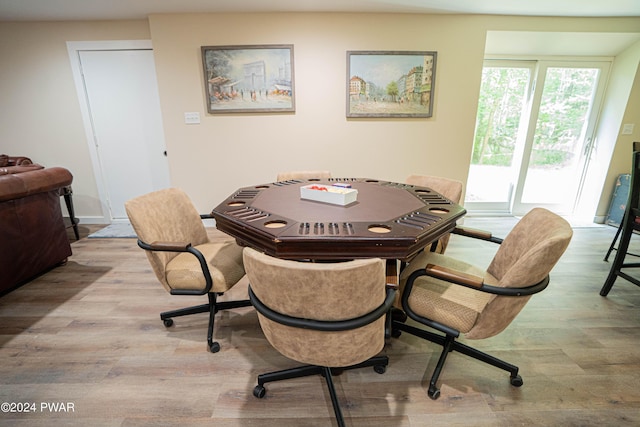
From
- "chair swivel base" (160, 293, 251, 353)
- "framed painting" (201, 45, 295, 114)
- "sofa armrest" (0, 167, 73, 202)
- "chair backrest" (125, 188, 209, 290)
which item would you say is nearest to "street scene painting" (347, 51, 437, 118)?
"framed painting" (201, 45, 295, 114)

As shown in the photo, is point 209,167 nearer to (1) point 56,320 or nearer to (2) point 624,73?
(1) point 56,320

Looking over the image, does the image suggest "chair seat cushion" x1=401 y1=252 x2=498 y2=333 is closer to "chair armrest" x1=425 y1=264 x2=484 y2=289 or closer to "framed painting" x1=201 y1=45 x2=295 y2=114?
"chair armrest" x1=425 y1=264 x2=484 y2=289

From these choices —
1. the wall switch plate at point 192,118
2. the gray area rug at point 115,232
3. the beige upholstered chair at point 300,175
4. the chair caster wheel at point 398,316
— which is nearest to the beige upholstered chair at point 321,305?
the chair caster wheel at point 398,316

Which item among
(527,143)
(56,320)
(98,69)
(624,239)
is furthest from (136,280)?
(527,143)

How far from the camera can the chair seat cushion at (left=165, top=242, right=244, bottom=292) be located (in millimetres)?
1573

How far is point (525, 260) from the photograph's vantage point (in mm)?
1083

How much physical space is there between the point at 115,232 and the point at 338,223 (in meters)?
3.40

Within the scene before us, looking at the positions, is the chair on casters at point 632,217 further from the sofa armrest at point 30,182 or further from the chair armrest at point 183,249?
the sofa armrest at point 30,182

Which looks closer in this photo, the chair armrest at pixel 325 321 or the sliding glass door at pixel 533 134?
the chair armrest at pixel 325 321

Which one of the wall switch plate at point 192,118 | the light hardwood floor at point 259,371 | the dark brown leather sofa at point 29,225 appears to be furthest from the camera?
the wall switch plate at point 192,118

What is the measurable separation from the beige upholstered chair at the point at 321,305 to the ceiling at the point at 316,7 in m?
2.83

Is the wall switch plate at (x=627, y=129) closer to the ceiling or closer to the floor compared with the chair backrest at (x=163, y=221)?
closer to the ceiling

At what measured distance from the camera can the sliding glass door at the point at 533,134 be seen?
353 centimetres

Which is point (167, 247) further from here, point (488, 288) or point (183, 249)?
point (488, 288)
